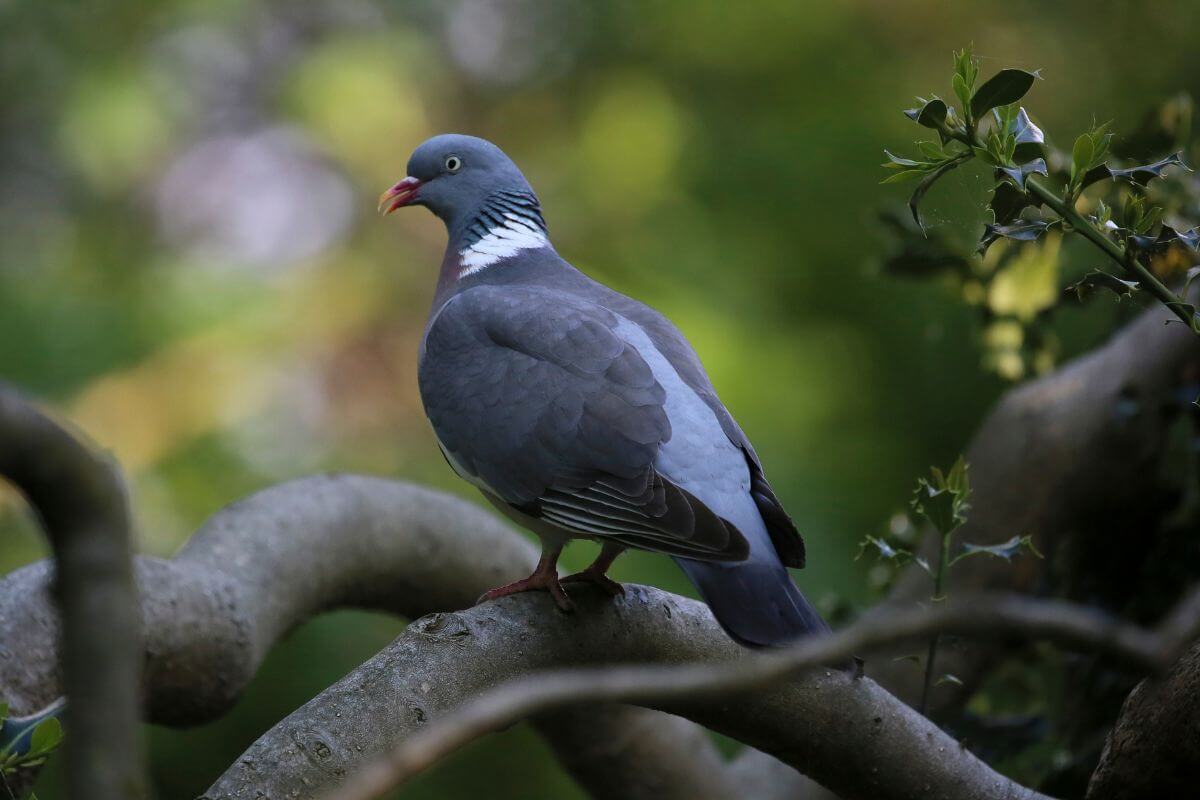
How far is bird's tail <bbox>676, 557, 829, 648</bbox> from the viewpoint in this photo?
1.46 m

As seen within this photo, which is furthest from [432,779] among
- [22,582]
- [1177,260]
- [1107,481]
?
[1177,260]

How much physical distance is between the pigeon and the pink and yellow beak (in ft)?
1.58

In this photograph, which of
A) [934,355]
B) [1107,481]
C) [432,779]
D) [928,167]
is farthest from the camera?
[934,355]

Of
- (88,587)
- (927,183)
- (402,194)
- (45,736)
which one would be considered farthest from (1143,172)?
(402,194)

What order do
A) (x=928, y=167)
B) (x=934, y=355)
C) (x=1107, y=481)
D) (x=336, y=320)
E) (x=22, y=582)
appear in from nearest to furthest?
1. (x=928, y=167)
2. (x=22, y=582)
3. (x=1107, y=481)
4. (x=934, y=355)
5. (x=336, y=320)

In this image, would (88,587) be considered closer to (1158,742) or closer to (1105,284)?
(1105,284)

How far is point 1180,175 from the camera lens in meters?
2.16

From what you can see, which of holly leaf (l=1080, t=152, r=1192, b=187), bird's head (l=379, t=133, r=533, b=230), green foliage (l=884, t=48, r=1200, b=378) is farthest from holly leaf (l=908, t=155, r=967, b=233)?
bird's head (l=379, t=133, r=533, b=230)

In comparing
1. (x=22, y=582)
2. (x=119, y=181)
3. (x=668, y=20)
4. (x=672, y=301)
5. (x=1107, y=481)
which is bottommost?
(x=1107, y=481)

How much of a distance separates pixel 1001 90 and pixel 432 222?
269cm

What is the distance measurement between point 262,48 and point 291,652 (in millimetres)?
2503

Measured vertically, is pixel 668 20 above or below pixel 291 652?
above

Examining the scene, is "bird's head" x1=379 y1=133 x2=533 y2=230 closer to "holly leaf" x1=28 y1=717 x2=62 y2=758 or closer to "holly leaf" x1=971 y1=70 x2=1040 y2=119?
"holly leaf" x1=971 y1=70 x2=1040 y2=119

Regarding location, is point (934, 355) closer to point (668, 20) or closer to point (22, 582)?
point (668, 20)
